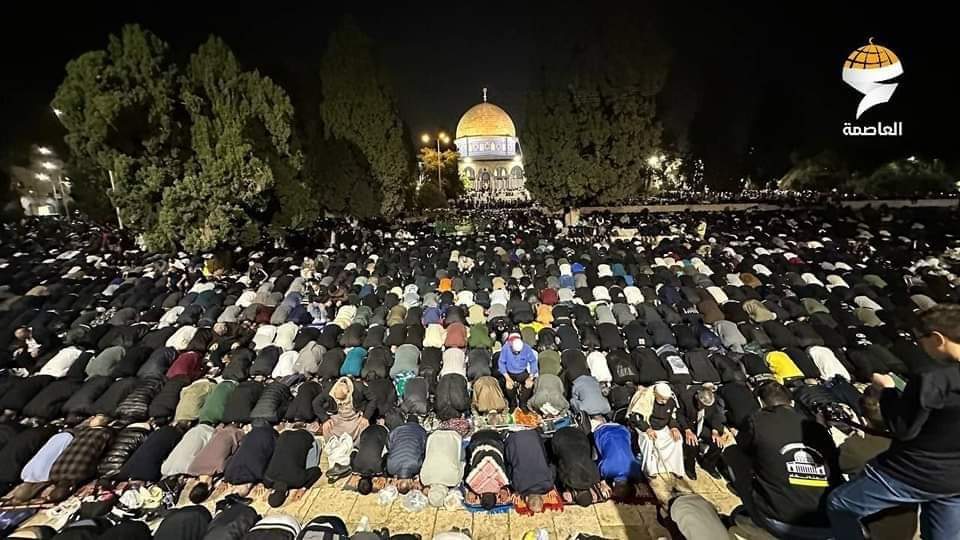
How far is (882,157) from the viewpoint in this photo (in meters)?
40.6

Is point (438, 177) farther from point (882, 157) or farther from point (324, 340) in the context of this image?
point (324, 340)

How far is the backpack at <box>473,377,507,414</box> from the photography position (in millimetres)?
7887

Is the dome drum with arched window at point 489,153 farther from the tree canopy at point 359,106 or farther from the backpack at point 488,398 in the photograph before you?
the backpack at point 488,398

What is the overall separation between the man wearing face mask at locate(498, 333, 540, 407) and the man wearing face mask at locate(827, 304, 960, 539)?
5387mm

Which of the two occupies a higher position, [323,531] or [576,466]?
[323,531]

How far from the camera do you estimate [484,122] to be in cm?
8356

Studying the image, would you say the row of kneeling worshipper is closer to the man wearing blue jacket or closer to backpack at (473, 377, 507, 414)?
the man wearing blue jacket

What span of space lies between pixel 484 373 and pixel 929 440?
609 centimetres

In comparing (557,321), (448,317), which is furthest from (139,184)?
(557,321)

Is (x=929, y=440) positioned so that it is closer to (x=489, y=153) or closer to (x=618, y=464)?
(x=618, y=464)

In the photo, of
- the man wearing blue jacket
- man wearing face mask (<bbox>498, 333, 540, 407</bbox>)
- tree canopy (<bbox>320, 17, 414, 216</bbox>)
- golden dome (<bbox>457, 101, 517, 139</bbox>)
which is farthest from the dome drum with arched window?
the man wearing blue jacket

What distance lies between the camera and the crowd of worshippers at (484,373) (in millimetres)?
5980

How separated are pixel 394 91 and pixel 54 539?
28592 millimetres

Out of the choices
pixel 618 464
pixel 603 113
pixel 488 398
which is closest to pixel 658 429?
pixel 618 464
